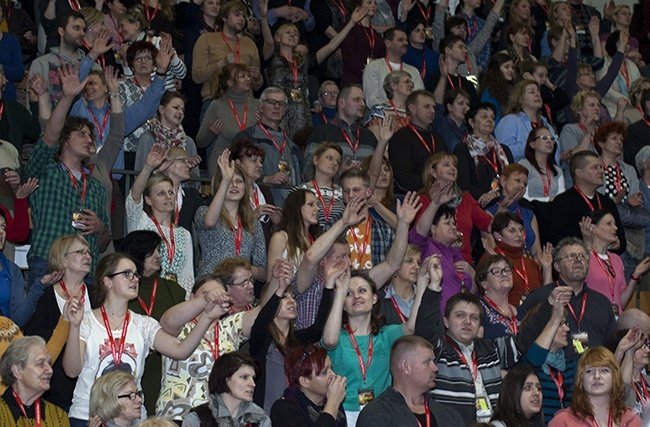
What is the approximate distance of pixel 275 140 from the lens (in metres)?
9.63

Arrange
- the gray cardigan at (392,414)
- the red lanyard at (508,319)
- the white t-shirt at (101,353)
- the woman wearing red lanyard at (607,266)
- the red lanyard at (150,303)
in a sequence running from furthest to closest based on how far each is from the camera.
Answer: the woman wearing red lanyard at (607,266) < the red lanyard at (508,319) < the red lanyard at (150,303) < the gray cardigan at (392,414) < the white t-shirt at (101,353)

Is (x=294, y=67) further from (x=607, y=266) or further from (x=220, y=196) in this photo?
(x=607, y=266)

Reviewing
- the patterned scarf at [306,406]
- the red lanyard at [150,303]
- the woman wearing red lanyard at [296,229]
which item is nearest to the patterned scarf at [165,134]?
the woman wearing red lanyard at [296,229]

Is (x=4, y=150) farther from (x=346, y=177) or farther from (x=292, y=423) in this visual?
(x=292, y=423)

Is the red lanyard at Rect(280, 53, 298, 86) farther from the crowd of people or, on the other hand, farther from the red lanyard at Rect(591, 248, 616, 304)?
the red lanyard at Rect(591, 248, 616, 304)

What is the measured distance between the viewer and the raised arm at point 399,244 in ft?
24.7

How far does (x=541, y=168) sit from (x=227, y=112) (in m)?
2.70

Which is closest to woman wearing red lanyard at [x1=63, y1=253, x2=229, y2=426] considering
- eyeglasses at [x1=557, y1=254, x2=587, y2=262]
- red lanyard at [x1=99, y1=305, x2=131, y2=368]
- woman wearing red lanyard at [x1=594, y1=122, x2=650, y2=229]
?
red lanyard at [x1=99, y1=305, x2=131, y2=368]

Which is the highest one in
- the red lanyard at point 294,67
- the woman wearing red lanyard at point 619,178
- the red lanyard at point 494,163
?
the red lanyard at point 294,67

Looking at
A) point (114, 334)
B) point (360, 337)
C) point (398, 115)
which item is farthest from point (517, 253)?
point (114, 334)

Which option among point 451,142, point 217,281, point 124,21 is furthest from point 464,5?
point 217,281

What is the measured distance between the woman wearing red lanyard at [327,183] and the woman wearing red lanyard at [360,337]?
134 centimetres

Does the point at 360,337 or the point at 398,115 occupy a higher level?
the point at 360,337

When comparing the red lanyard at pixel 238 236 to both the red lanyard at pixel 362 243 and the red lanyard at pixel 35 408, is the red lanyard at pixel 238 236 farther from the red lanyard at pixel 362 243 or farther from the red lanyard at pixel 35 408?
the red lanyard at pixel 35 408
